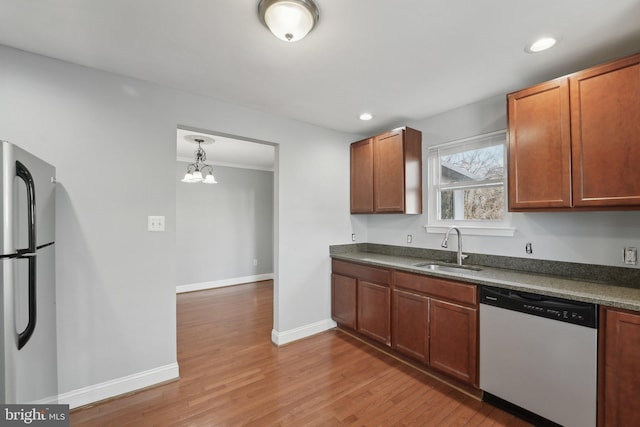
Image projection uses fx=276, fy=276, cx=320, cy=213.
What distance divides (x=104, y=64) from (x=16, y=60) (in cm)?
49

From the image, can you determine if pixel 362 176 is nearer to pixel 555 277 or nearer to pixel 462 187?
pixel 462 187

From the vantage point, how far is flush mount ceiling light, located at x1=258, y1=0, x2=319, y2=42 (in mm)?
1408

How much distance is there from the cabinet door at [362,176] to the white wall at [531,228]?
Answer: 46 cm

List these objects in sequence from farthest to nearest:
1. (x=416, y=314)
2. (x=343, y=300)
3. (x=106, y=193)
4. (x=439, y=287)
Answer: (x=343, y=300) → (x=416, y=314) → (x=439, y=287) → (x=106, y=193)

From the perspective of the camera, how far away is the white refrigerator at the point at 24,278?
45.1 inches

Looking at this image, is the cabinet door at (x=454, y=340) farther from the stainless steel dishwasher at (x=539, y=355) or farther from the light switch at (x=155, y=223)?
the light switch at (x=155, y=223)

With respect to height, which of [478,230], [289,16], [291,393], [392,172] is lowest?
[291,393]

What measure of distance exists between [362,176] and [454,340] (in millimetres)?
2025

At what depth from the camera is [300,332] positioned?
3.16m

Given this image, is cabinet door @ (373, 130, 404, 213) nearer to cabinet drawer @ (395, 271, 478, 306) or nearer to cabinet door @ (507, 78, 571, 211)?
cabinet drawer @ (395, 271, 478, 306)

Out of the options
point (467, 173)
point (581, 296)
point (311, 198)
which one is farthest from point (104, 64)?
point (581, 296)

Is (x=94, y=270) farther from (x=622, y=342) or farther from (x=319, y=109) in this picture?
(x=622, y=342)

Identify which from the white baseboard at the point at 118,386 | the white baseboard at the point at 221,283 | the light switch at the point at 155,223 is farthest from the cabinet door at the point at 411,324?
the white baseboard at the point at 221,283

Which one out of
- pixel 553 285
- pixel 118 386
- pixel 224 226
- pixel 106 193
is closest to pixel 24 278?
pixel 106 193
